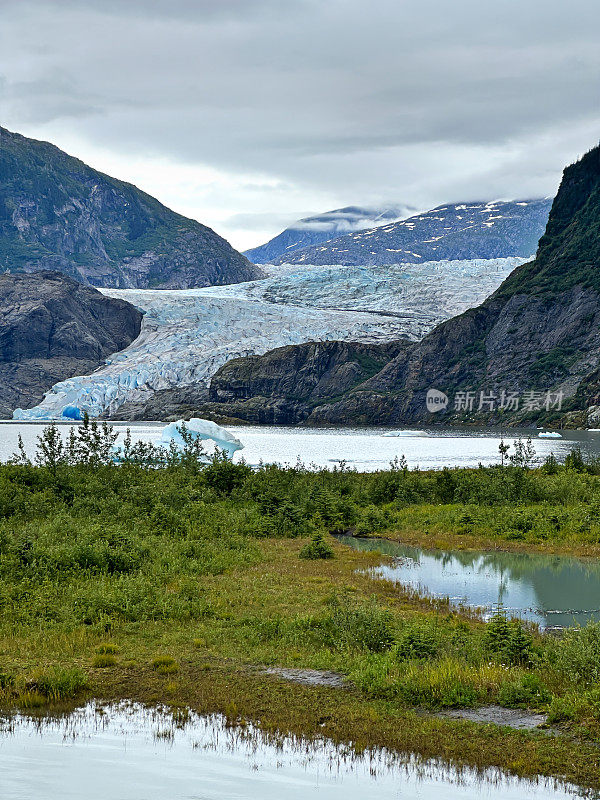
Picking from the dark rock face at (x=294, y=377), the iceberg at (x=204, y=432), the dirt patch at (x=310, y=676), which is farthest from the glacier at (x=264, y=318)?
the dirt patch at (x=310, y=676)

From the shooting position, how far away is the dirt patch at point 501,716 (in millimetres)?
9133

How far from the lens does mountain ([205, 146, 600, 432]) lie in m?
126

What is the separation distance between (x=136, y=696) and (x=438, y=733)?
12.5ft

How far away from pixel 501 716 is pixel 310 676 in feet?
8.93

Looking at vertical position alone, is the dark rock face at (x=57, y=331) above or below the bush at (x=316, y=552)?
above

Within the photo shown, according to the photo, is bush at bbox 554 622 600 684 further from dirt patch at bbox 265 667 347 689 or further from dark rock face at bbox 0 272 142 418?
dark rock face at bbox 0 272 142 418

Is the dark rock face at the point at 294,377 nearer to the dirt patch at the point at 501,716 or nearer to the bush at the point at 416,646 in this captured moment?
the bush at the point at 416,646

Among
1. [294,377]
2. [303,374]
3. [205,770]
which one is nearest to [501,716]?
[205,770]

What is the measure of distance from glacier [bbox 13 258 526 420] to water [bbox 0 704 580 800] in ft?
369

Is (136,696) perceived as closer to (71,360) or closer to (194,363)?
(194,363)

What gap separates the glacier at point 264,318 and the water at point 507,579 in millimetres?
101846

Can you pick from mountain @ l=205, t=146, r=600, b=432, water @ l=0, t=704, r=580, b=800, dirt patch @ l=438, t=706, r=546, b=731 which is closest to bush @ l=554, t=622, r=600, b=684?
dirt patch @ l=438, t=706, r=546, b=731

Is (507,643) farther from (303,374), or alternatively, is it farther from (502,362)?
(303,374)

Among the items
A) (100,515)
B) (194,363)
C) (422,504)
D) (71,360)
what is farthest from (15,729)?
(71,360)
